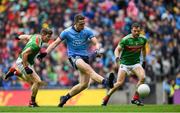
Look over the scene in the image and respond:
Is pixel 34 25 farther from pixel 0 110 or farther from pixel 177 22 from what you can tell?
pixel 0 110

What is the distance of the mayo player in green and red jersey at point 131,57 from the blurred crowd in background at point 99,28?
291 inches

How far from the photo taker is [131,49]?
23.1 m

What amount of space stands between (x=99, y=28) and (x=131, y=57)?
37.4ft

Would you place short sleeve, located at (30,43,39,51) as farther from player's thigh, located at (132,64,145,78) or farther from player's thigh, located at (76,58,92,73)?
player's thigh, located at (132,64,145,78)

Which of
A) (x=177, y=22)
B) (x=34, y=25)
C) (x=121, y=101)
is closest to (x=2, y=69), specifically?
(x=34, y=25)

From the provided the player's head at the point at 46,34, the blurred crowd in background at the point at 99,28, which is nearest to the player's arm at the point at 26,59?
the player's head at the point at 46,34

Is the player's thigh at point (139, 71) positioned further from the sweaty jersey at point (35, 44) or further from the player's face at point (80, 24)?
the sweaty jersey at point (35, 44)

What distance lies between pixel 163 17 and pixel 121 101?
18.8 feet

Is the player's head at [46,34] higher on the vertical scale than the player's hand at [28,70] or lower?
higher

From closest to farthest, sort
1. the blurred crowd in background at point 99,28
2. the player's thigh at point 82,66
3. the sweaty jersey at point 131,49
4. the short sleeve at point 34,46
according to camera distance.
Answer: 1. the player's thigh at point 82,66
2. the short sleeve at point 34,46
3. the sweaty jersey at point 131,49
4. the blurred crowd in background at point 99,28

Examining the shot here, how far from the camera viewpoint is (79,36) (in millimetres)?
21516

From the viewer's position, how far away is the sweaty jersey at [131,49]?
22922mm

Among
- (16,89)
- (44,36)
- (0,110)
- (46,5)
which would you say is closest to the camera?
(0,110)

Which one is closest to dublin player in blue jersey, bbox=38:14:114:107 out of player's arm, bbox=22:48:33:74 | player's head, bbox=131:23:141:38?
player's arm, bbox=22:48:33:74
